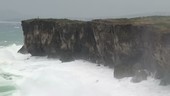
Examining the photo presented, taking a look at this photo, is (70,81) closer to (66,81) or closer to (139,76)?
(66,81)

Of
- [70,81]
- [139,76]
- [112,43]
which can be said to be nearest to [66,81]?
[70,81]

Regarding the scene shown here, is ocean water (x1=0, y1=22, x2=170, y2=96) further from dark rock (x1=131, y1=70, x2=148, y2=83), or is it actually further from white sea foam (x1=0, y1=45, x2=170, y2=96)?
dark rock (x1=131, y1=70, x2=148, y2=83)

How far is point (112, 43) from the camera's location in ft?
128

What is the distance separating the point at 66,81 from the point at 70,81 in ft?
1.40

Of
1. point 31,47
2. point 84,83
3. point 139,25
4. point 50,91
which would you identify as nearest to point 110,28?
point 139,25

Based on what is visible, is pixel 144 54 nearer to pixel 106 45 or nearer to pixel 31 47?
pixel 106 45

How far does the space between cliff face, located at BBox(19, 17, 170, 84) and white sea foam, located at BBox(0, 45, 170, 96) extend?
3.99 feet

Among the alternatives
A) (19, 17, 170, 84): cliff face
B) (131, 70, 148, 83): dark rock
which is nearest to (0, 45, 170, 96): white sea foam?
(131, 70, 148, 83): dark rock

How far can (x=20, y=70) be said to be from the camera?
44.1m

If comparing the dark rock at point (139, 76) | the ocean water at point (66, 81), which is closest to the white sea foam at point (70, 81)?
the ocean water at point (66, 81)

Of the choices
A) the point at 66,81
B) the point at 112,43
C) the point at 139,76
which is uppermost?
the point at 112,43

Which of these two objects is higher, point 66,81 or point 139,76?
point 139,76

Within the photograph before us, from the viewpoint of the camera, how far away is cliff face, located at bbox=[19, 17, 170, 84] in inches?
1228

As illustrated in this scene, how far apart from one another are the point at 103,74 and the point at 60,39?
14.9m
